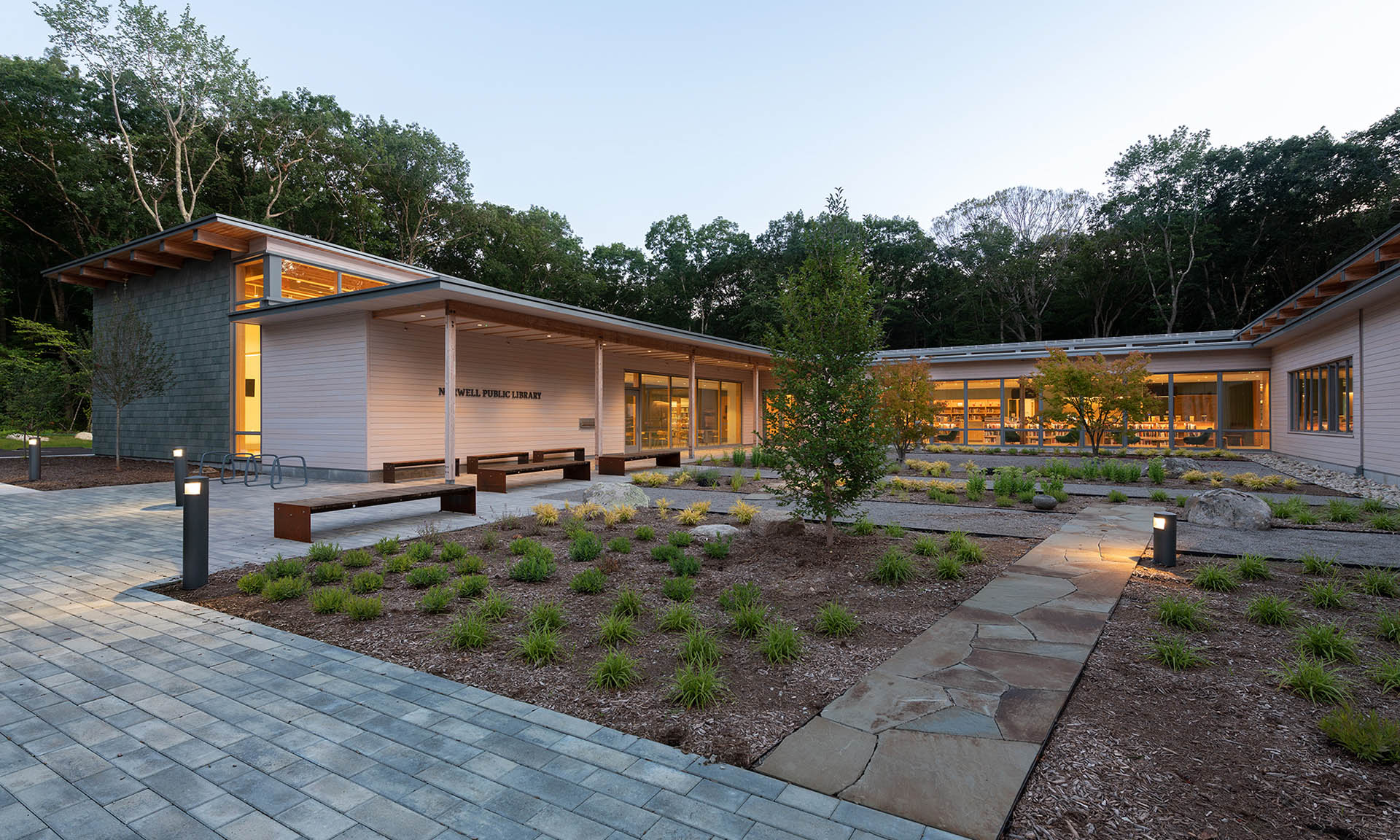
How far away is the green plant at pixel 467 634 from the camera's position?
3.81m

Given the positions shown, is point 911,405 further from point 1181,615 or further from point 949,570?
point 1181,615

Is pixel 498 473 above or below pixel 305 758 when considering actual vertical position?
above

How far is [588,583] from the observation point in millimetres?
4980

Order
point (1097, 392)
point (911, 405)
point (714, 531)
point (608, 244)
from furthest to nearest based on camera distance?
1. point (608, 244)
2. point (1097, 392)
3. point (911, 405)
4. point (714, 531)

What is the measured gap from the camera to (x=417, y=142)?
32094 millimetres

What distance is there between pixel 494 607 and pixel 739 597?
5.82ft

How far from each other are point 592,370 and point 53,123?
28486 millimetres

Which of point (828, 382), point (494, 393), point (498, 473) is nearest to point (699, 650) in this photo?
point (828, 382)

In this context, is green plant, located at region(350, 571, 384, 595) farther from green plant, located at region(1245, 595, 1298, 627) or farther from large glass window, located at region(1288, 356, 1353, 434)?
large glass window, located at region(1288, 356, 1353, 434)

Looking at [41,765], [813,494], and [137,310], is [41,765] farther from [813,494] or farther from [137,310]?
[137,310]

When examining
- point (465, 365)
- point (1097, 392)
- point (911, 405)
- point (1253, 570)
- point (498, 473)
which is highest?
point (465, 365)

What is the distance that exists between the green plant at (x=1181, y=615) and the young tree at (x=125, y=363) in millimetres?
18743

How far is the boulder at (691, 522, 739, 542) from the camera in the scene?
6.91 metres

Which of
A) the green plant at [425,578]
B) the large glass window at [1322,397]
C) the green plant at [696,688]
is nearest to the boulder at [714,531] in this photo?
the green plant at [425,578]
